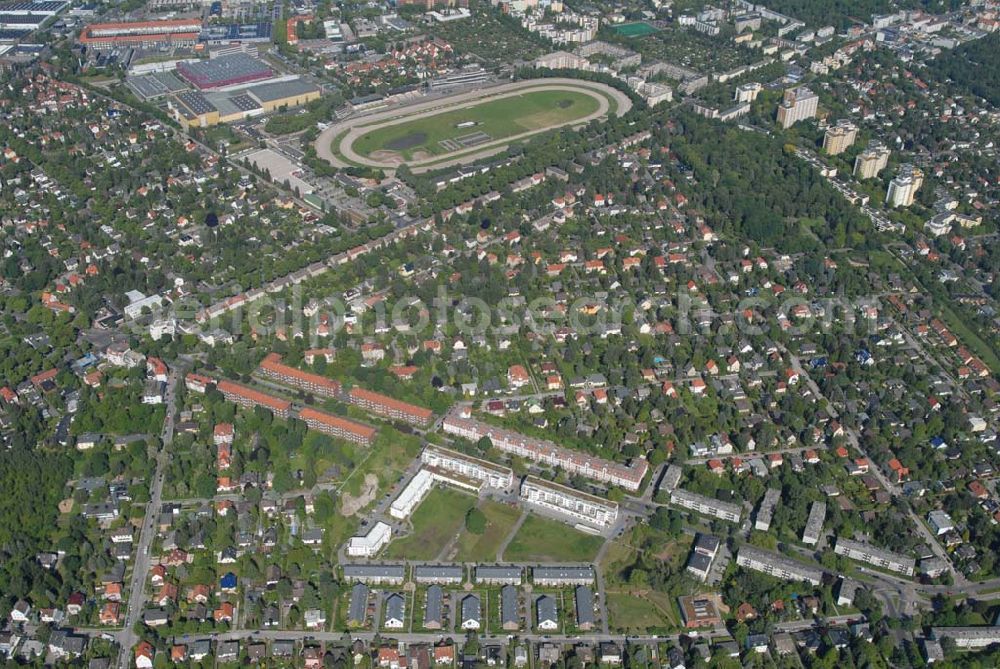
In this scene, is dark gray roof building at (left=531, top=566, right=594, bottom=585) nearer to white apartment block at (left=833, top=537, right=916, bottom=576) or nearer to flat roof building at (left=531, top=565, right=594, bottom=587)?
flat roof building at (left=531, top=565, right=594, bottom=587)

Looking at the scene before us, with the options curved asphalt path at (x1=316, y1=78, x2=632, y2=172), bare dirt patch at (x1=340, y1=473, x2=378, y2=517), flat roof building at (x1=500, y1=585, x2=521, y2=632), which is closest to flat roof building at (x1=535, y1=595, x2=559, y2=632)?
flat roof building at (x1=500, y1=585, x2=521, y2=632)

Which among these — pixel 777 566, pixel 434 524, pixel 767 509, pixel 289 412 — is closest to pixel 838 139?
A: pixel 767 509

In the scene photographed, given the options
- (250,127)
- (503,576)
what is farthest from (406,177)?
(503,576)

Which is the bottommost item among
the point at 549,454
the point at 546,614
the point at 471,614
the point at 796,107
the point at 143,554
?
the point at 143,554

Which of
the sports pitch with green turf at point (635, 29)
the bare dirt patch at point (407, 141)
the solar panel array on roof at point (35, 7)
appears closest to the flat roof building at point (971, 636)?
the bare dirt patch at point (407, 141)

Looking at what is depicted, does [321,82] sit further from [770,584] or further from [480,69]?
[770,584]

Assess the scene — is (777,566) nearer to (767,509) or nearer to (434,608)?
(767,509)

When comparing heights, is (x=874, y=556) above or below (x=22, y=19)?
above
